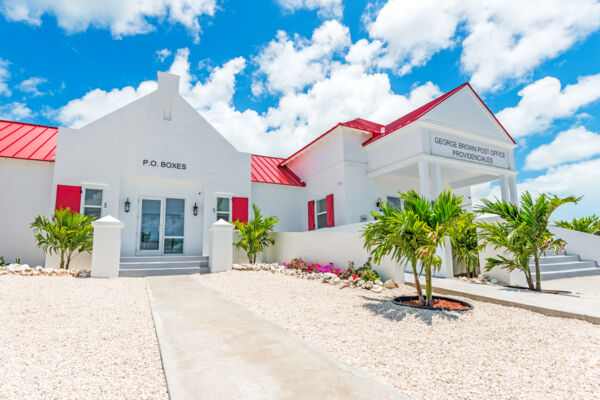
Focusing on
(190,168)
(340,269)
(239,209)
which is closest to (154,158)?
(190,168)

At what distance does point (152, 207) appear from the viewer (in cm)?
1182

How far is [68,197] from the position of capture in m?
10.3

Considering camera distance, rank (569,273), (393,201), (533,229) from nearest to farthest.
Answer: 1. (533,229)
2. (569,273)
3. (393,201)

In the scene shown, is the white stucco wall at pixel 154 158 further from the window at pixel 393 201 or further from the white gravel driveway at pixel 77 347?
the window at pixel 393 201

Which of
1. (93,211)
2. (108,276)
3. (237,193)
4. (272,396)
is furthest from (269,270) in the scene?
(272,396)

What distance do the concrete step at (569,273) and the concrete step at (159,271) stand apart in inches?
392

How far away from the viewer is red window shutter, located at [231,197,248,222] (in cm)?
1257

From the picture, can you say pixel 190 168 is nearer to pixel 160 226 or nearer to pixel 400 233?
pixel 160 226

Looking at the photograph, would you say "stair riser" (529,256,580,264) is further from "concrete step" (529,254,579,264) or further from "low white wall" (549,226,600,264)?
"low white wall" (549,226,600,264)

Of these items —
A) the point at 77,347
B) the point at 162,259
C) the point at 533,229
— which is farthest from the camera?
the point at 162,259

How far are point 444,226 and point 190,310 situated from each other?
451 cm

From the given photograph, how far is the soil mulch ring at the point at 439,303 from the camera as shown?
5.29 meters

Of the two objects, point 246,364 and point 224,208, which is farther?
point 224,208

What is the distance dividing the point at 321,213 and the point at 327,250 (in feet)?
13.6
